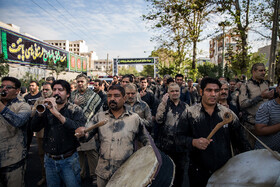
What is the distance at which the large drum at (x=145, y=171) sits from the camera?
1.76 meters

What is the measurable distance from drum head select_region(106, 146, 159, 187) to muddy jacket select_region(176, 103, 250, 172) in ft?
1.76

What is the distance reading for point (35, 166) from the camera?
468 centimetres

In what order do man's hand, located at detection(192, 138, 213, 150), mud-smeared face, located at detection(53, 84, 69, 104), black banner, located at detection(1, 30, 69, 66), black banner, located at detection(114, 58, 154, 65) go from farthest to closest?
1. black banner, located at detection(114, 58, 154, 65)
2. black banner, located at detection(1, 30, 69, 66)
3. mud-smeared face, located at detection(53, 84, 69, 104)
4. man's hand, located at detection(192, 138, 213, 150)

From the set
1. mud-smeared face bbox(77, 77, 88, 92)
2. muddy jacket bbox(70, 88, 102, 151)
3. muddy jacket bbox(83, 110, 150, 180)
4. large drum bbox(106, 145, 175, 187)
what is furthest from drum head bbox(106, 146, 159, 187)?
mud-smeared face bbox(77, 77, 88, 92)

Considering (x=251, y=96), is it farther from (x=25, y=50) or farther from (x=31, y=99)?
(x=25, y=50)

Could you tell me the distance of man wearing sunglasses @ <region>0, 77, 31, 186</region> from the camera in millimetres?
2510

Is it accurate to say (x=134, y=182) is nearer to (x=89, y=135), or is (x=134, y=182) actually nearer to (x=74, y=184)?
(x=89, y=135)

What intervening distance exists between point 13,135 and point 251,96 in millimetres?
4039

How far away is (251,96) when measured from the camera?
3902 mm

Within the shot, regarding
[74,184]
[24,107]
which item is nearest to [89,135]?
[74,184]

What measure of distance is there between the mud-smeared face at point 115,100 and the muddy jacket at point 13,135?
1132 mm

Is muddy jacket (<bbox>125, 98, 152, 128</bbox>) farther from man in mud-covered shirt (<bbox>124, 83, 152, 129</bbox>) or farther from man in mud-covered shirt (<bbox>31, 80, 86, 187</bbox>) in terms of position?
man in mud-covered shirt (<bbox>31, 80, 86, 187</bbox>)

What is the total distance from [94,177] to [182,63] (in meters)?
16.8

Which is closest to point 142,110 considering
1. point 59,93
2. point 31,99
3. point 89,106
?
point 89,106
